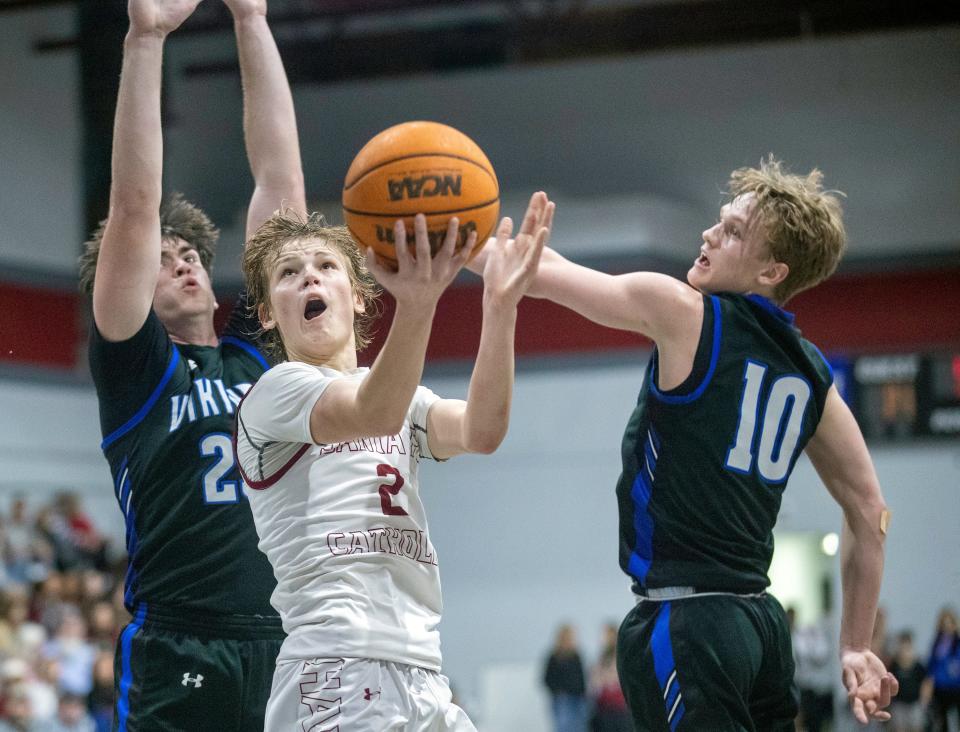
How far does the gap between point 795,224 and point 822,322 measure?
1233 cm

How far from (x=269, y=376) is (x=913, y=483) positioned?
1225cm

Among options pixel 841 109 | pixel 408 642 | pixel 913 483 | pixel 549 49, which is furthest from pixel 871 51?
pixel 408 642

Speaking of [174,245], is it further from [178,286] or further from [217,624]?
[217,624]

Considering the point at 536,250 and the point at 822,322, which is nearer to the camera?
the point at 536,250

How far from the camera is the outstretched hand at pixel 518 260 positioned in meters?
2.81

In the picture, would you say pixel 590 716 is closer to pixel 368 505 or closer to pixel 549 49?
pixel 549 49

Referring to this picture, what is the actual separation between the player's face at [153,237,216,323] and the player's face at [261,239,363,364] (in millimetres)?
919

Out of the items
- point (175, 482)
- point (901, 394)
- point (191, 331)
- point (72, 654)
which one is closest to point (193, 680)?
point (175, 482)

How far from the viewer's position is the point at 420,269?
255 centimetres

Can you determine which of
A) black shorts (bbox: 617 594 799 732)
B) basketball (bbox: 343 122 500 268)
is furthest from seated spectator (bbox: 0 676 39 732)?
basketball (bbox: 343 122 500 268)

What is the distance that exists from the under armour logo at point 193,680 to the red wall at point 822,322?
11.8 meters

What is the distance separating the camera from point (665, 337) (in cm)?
347

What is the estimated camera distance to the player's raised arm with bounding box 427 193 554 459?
111 inches

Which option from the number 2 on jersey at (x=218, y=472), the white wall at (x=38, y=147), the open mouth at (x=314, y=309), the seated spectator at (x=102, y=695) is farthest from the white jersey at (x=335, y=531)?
the white wall at (x=38, y=147)
